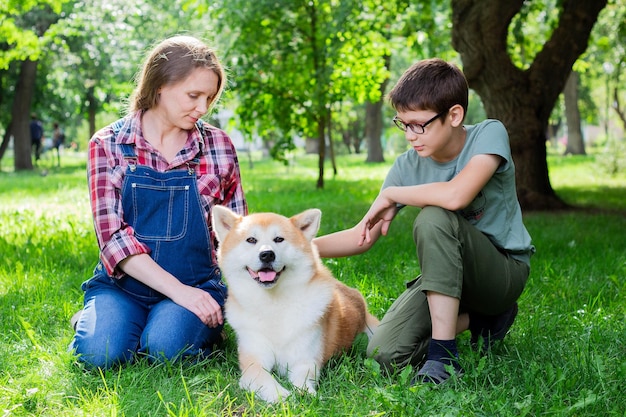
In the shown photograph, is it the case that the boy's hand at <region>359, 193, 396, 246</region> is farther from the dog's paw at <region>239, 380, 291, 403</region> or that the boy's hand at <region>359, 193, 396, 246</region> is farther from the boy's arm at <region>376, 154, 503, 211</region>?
the dog's paw at <region>239, 380, 291, 403</region>

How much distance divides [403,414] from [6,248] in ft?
14.9

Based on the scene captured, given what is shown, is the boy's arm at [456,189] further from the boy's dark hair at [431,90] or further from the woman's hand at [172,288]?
the woman's hand at [172,288]

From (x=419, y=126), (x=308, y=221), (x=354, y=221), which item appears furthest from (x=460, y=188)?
(x=354, y=221)

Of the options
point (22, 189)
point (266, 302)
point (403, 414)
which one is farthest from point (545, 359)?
point (22, 189)

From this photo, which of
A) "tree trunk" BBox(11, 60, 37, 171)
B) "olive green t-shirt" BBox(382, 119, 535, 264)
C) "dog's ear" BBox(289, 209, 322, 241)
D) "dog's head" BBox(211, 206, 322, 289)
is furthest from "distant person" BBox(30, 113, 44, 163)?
"olive green t-shirt" BBox(382, 119, 535, 264)

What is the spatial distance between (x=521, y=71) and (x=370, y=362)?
683 centimetres

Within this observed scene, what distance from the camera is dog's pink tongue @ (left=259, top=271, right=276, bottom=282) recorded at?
291 cm

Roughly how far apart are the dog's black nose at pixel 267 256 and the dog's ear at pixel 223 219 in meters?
0.31

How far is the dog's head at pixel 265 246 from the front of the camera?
2.92 meters

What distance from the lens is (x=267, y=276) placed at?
2.92 metres

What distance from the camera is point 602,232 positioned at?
6.98 m

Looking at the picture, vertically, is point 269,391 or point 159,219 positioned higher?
point 159,219

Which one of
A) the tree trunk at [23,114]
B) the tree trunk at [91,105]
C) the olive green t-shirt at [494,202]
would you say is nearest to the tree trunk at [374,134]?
the tree trunk at [91,105]

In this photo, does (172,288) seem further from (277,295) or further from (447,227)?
(447,227)
